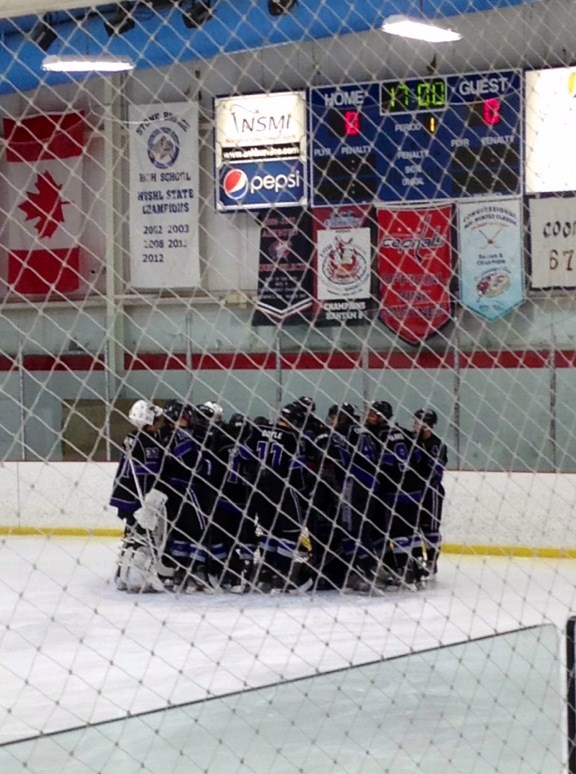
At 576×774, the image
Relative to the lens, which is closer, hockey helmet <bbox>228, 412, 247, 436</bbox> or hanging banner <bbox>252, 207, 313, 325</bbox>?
hockey helmet <bbox>228, 412, 247, 436</bbox>

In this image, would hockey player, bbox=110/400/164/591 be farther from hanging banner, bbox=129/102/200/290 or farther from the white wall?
hanging banner, bbox=129/102/200/290

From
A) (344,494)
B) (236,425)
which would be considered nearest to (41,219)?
(236,425)

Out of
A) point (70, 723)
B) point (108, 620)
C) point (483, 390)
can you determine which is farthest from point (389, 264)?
point (70, 723)

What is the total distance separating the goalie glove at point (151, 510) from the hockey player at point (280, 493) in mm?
464

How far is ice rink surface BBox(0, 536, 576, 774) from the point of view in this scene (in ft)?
11.8

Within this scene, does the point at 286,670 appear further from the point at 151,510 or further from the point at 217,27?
the point at 217,27

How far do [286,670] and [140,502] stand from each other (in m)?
2.00

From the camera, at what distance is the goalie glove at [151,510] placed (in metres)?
7.26

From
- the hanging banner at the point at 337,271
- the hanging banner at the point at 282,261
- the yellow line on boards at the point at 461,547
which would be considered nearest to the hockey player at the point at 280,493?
the hanging banner at the point at 337,271

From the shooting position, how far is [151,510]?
285 inches

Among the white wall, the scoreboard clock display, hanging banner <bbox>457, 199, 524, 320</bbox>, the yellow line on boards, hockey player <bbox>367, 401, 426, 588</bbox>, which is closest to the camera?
hockey player <bbox>367, 401, 426, 588</bbox>

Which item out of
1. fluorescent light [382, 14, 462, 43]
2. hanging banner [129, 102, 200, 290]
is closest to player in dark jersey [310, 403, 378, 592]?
fluorescent light [382, 14, 462, 43]

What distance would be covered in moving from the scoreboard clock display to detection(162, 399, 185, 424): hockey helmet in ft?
8.33

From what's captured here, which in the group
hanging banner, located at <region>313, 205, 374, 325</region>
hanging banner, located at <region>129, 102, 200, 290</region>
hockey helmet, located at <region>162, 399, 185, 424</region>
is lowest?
hockey helmet, located at <region>162, 399, 185, 424</region>
